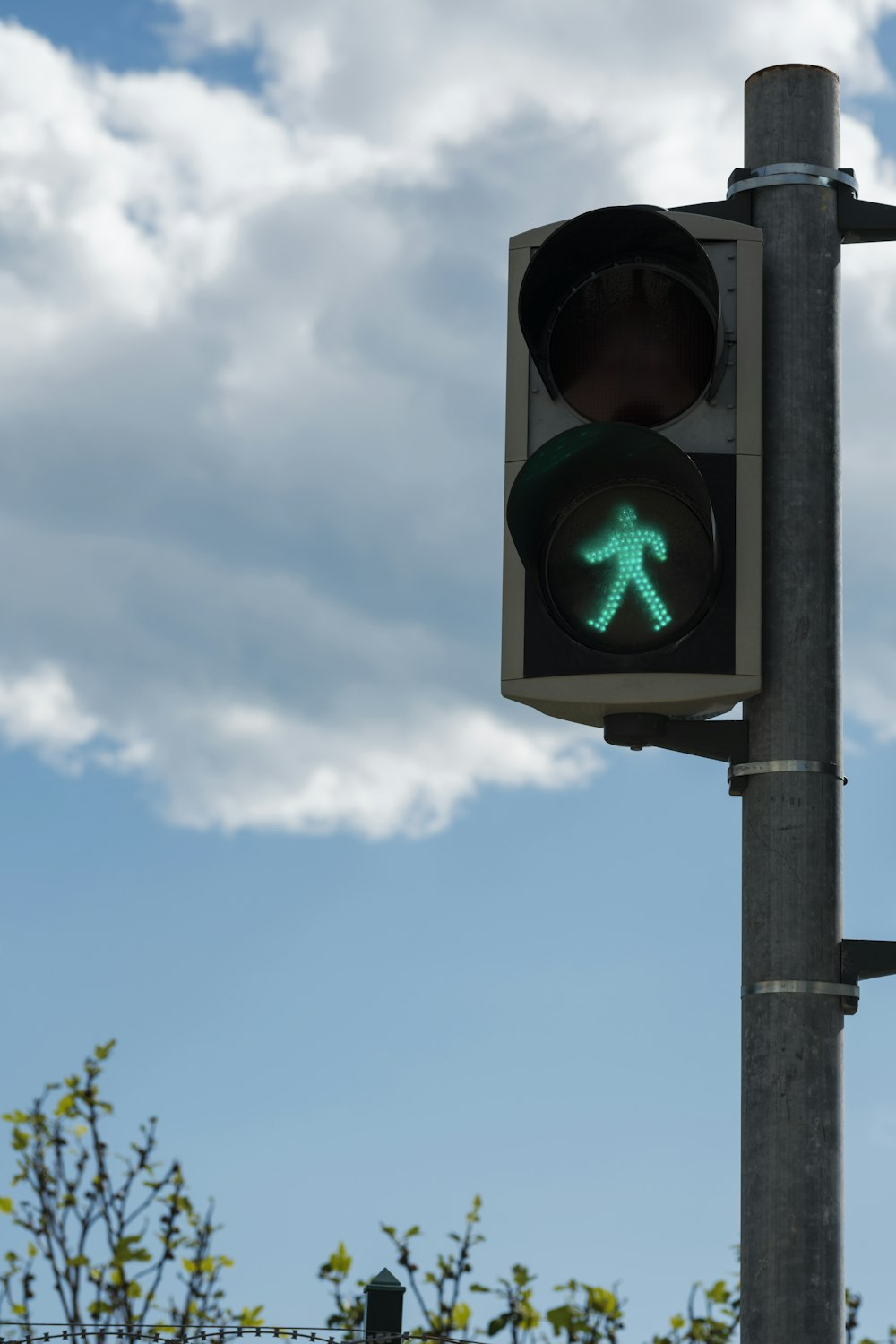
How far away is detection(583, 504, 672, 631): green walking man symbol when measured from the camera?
4.20m

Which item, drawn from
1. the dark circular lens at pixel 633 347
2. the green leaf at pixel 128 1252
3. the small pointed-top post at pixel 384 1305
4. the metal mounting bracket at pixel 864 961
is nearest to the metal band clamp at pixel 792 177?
the dark circular lens at pixel 633 347

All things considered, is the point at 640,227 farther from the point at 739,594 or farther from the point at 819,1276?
the point at 819,1276

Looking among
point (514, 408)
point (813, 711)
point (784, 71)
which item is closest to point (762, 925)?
point (813, 711)

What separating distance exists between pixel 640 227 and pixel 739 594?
92cm

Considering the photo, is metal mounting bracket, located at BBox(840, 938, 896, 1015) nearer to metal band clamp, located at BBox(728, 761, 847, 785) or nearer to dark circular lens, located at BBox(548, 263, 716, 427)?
metal band clamp, located at BBox(728, 761, 847, 785)

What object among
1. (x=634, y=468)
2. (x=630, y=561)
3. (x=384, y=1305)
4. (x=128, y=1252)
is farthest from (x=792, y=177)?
(x=128, y=1252)

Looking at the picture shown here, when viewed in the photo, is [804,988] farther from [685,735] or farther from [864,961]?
[685,735]

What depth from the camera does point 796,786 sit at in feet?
13.9

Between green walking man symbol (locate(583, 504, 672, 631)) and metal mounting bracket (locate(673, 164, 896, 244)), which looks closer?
green walking man symbol (locate(583, 504, 672, 631))

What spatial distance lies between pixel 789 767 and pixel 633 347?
41.8 inches

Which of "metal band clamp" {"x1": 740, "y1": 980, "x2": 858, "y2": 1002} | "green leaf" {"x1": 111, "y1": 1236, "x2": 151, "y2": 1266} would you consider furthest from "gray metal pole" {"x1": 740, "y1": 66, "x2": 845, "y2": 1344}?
"green leaf" {"x1": 111, "y1": 1236, "x2": 151, "y2": 1266}

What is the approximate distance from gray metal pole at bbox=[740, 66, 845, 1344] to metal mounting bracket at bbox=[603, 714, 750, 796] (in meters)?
0.04

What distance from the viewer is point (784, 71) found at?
4.60 metres

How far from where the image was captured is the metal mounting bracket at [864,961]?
4.12 meters
